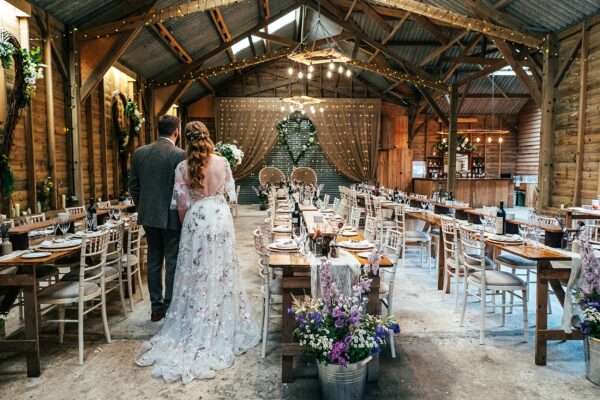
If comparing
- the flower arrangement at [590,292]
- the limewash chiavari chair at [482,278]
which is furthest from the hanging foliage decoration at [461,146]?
the flower arrangement at [590,292]

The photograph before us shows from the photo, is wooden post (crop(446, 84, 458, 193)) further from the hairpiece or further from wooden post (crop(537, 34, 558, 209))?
the hairpiece

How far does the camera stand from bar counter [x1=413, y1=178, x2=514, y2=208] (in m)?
12.5

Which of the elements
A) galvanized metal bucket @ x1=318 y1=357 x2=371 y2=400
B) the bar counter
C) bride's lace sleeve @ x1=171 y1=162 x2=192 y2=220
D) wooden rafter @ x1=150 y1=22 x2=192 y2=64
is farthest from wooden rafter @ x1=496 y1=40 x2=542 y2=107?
galvanized metal bucket @ x1=318 y1=357 x2=371 y2=400

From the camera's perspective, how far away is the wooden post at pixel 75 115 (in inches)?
239

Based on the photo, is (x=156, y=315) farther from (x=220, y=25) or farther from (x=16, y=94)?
(x=220, y=25)

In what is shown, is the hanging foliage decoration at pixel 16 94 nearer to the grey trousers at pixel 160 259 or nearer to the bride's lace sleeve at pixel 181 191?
the grey trousers at pixel 160 259

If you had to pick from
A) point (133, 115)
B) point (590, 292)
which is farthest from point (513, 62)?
point (133, 115)

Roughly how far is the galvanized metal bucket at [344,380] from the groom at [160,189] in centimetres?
180

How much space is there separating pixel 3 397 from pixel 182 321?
116cm

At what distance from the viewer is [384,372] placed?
2971mm

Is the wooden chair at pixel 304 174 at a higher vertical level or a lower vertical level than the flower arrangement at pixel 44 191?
higher

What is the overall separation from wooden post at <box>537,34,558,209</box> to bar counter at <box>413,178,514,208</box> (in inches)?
199

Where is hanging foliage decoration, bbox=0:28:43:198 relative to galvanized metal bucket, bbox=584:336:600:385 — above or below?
above

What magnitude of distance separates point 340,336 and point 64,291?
7.06ft
